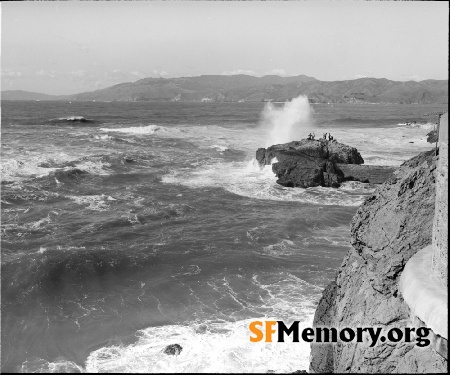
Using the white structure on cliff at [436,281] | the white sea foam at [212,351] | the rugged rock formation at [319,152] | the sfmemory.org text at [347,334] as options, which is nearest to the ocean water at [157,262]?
the white sea foam at [212,351]

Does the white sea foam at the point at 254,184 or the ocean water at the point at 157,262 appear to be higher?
the white sea foam at the point at 254,184

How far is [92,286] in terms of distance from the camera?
1548 cm

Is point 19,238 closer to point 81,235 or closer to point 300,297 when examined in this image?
point 81,235

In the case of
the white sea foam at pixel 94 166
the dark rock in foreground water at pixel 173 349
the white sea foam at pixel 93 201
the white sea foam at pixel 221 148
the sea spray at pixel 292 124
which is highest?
the sea spray at pixel 292 124

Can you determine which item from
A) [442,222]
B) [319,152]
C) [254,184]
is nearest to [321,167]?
[319,152]

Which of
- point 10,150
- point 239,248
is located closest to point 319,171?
point 239,248

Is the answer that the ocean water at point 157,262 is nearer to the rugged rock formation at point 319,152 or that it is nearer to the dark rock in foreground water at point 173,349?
the dark rock in foreground water at point 173,349

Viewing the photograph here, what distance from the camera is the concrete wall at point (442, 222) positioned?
22.2 feet

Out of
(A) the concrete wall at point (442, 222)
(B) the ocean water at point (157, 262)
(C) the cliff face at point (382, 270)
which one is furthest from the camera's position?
(B) the ocean water at point (157, 262)

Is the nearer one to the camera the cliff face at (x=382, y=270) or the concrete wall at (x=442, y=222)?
the concrete wall at (x=442, y=222)

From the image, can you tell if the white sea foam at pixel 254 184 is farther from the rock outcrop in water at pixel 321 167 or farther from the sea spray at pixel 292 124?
the sea spray at pixel 292 124

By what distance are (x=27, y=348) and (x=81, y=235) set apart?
8.15 metres

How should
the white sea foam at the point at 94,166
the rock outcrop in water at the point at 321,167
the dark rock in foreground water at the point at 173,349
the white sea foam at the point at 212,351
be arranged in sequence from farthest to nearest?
the white sea foam at the point at 94,166, the rock outcrop in water at the point at 321,167, the dark rock in foreground water at the point at 173,349, the white sea foam at the point at 212,351

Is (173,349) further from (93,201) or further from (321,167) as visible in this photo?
(321,167)
